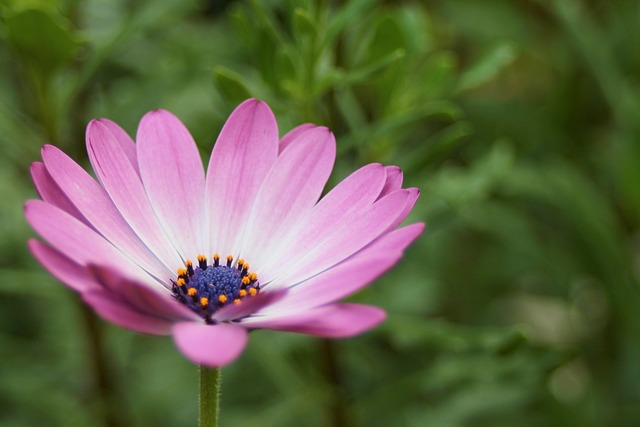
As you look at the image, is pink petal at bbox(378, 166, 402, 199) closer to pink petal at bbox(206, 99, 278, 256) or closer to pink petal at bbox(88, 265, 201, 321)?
pink petal at bbox(206, 99, 278, 256)

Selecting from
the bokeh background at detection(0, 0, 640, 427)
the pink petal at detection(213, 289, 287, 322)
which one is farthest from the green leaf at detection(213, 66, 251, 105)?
the pink petal at detection(213, 289, 287, 322)

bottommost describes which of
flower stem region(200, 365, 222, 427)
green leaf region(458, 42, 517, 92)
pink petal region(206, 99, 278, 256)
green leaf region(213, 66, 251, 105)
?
flower stem region(200, 365, 222, 427)

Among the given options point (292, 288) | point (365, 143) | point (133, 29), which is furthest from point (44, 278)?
point (292, 288)

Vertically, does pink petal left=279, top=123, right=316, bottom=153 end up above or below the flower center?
above

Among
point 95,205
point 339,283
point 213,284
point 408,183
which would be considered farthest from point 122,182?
point 408,183

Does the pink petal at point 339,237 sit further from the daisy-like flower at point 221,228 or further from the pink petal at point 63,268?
the pink petal at point 63,268

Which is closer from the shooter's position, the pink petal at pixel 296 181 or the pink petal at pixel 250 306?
the pink petal at pixel 250 306

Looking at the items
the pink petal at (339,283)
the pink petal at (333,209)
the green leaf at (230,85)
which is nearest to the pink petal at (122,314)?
the pink petal at (339,283)
